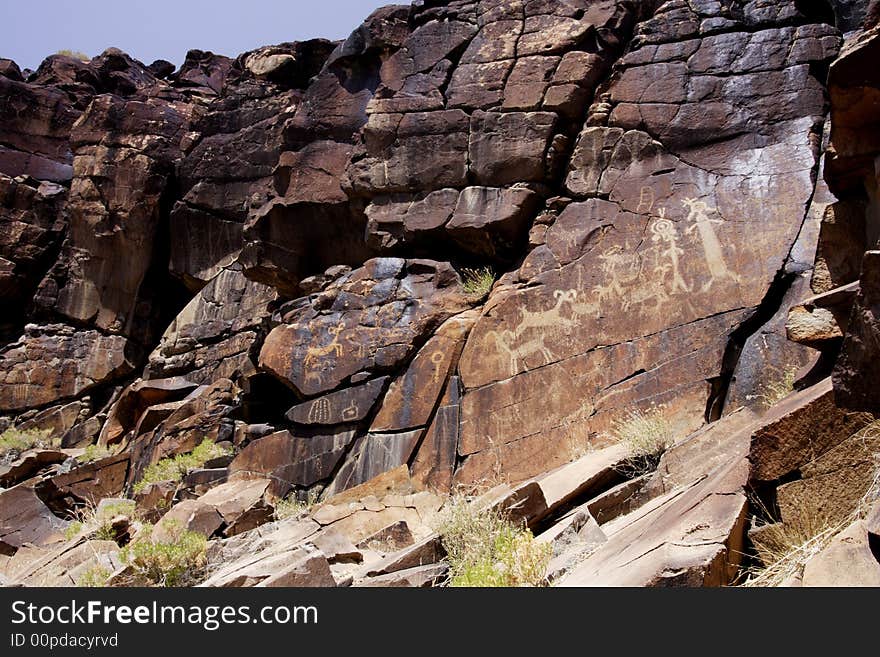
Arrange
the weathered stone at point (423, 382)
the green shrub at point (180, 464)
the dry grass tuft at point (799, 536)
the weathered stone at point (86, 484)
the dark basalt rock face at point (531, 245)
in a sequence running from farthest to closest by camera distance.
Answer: the weathered stone at point (86, 484)
the green shrub at point (180, 464)
the weathered stone at point (423, 382)
the dark basalt rock face at point (531, 245)
the dry grass tuft at point (799, 536)

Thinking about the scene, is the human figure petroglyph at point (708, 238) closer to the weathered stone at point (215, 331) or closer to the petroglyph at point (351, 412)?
the petroglyph at point (351, 412)

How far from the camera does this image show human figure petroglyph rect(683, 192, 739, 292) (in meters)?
10.5

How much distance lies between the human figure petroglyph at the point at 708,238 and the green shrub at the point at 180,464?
803 centimetres

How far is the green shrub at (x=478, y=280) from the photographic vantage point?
12.3 m

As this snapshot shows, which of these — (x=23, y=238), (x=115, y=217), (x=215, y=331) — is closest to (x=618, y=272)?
(x=215, y=331)

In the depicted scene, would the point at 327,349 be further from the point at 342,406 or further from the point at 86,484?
the point at 86,484

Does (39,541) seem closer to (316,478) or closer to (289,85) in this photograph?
(316,478)

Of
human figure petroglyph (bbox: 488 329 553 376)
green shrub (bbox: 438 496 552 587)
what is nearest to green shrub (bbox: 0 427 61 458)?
human figure petroglyph (bbox: 488 329 553 376)

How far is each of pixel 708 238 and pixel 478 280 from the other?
3.27 meters

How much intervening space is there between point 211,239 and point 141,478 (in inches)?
348

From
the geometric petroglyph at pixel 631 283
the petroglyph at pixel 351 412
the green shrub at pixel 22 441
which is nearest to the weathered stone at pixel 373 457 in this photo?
the petroglyph at pixel 351 412

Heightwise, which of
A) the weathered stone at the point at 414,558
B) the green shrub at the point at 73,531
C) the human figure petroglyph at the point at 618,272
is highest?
the human figure petroglyph at the point at 618,272

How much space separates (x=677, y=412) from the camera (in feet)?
31.9

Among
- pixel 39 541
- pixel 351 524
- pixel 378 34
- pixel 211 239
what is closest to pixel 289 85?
pixel 211 239
